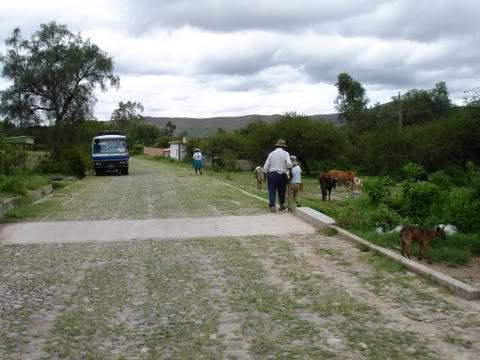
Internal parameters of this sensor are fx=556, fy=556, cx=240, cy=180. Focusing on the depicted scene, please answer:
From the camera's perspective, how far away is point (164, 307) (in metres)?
5.96

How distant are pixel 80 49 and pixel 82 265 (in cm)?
3770

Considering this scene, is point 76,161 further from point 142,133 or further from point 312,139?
point 142,133

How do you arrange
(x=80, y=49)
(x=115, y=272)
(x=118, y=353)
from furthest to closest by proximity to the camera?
(x=80, y=49) → (x=115, y=272) → (x=118, y=353)

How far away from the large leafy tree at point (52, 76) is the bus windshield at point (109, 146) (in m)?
4.60

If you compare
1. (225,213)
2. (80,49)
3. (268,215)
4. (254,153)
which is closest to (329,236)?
(268,215)

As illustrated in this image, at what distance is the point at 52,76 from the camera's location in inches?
1626

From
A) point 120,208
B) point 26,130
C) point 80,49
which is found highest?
point 80,49

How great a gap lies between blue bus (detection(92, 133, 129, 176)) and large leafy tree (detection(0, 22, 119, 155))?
15.0 ft

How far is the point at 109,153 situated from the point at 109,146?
59 cm

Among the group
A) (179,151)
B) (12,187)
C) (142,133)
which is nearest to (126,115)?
(142,133)

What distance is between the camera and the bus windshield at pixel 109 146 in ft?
131

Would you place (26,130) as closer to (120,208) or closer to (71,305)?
(120,208)

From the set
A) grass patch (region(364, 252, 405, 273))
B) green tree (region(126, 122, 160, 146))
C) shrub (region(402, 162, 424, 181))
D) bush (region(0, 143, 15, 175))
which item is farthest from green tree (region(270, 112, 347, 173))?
green tree (region(126, 122, 160, 146))

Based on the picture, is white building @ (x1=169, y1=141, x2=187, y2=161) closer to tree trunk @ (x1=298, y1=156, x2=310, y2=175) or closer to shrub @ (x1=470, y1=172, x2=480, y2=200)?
tree trunk @ (x1=298, y1=156, x2=310, y2=175)
